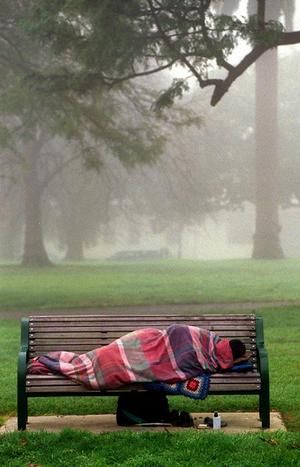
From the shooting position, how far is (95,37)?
59.0 feet

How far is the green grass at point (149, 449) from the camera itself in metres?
5.14

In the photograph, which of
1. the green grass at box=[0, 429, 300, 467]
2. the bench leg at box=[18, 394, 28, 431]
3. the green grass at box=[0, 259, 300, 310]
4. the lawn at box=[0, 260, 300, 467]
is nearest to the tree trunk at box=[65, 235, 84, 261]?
the green grass at box=[0, 259, 300, 310]

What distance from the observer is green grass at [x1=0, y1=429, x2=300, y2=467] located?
16.9 ft

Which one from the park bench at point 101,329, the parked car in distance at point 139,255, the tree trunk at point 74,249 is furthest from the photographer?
the tree trunk at point 74,249

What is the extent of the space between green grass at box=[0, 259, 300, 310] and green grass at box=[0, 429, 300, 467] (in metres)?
14.2

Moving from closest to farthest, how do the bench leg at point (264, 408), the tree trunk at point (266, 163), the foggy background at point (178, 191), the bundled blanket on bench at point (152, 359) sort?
the bundled blanket on bench at point (152, 359)
the bench leg at point (264, 408)
the tree trunk at point (266, 163)
the foggy background at point (178, 191)

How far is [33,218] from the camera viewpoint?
31.2 meters

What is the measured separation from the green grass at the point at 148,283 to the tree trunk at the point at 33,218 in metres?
0.73

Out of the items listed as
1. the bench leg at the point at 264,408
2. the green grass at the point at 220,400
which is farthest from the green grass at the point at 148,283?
the bench leg at the point at 264,408

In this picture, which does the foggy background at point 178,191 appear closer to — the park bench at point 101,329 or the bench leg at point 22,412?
the park bench at point 101,329

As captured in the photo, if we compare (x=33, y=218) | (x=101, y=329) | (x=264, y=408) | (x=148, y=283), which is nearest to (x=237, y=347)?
(x=264, y=408)

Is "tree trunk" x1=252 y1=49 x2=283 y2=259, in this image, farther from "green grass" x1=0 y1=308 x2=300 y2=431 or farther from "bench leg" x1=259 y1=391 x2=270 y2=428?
"bench leg" x1=259 y1=391 x2=270 y2=428

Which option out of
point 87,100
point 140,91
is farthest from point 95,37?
point 140,91

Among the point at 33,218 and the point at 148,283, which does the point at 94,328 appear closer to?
the point at 148,283
